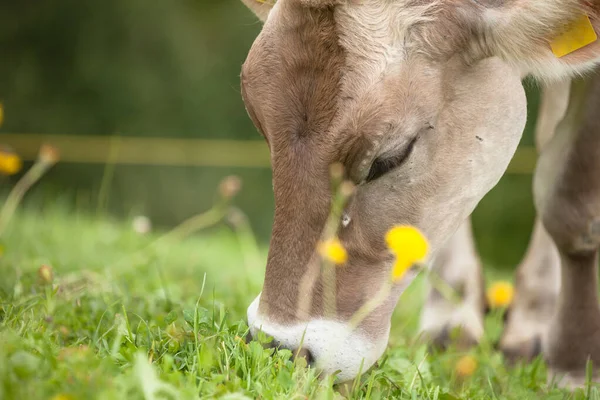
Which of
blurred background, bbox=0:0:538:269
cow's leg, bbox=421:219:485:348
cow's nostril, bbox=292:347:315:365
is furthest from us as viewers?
blurred background, bbox=0:0:538:269

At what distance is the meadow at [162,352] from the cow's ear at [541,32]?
101 cm

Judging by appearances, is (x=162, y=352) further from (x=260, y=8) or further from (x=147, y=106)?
(x=147, y=106)

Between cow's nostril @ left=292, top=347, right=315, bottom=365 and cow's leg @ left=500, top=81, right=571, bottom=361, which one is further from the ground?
cow's nostril @ left=292, top=347, right=315, bottom=365

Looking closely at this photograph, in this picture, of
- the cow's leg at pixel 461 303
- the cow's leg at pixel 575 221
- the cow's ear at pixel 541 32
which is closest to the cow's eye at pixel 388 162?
the cow's ear at pixel 541 32

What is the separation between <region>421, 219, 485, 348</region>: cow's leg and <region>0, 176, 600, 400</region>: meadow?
0.12 metres

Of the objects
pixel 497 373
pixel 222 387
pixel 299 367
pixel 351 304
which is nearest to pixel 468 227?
pixel 497 373

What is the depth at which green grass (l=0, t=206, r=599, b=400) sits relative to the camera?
174cm

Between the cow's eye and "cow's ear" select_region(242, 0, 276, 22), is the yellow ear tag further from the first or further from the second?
"cow's ear" select_region(242, 0, 276, 22)

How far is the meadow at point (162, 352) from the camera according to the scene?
175cm

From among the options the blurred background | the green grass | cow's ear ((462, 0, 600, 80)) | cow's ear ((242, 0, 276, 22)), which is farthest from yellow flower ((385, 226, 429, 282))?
the blurred background

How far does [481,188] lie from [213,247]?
3.95 meters

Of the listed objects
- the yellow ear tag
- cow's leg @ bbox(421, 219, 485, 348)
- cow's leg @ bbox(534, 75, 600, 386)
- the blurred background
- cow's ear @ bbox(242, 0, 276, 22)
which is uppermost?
the yellow ear tag

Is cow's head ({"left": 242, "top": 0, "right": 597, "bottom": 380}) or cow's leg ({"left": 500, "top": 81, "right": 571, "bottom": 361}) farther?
cow's leg ({"left": 500, "top": 81, "right": 571, "bottom": 361})

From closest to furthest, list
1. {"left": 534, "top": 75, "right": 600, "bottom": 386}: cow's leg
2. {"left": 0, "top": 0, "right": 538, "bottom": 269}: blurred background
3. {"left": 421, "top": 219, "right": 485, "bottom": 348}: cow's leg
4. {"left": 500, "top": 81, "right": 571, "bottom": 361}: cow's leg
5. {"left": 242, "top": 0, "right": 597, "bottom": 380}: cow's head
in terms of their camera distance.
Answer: {"left": 242, "top": 0, "right": 597, "bottom": 380}: cow's head, {"left": 534, "top": 75, "right": 600, "bottom": 386}: cow's leg, {"left": 500, "top": 81, "right": 571, "bottom": 361}: cow's leg, {"left": 421, "top": 219, "right": 485, "bottom": 348}: cow's leg, {"left": 0, "top": 0, "right": 538, "bottom": 269}: blurred background
